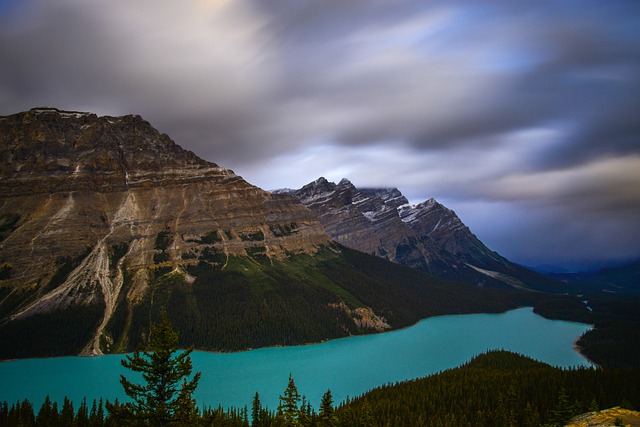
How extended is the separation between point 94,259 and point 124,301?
3157cm

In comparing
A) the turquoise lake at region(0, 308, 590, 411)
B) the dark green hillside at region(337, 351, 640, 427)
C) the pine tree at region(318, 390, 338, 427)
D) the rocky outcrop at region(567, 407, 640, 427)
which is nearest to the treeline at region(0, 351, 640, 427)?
the dark green hillside at region(337, 351, 640, 427)

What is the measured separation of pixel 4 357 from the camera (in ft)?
443

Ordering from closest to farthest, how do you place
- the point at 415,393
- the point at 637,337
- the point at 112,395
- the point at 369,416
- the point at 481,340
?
1. the point at 369,416
2. the point at 415,393
3. the point at 112,395
4. the point at 637,337
5. the point at 481,340

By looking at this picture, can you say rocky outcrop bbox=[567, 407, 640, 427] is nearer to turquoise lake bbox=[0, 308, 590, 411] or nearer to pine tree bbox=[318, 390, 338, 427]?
pine tree bbox=[318, 390, 338, 427]

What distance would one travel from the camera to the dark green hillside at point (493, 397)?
71625 mm

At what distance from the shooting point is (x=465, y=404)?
Result: 260 ft

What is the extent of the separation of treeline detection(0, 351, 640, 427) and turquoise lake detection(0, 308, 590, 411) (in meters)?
16.3

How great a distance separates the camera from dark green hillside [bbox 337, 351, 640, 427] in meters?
71.6

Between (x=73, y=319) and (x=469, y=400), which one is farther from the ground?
(x=73, y=319)

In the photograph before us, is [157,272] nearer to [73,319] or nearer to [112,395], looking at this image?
[73,319]

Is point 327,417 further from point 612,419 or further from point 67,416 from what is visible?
point 67,416

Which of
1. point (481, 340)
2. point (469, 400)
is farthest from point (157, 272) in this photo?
point (469, 400)

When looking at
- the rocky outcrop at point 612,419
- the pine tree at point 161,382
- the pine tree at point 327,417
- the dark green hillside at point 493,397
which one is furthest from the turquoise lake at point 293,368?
the pine tree at point 161,382

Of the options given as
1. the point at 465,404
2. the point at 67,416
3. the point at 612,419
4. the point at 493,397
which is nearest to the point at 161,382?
the point at 612,419
